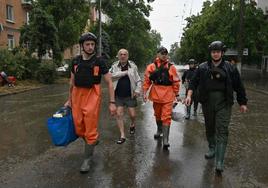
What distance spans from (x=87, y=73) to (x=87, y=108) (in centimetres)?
50

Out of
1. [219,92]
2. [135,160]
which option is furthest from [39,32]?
[219,92]

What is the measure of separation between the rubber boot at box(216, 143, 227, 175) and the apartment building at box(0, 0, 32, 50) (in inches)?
1230

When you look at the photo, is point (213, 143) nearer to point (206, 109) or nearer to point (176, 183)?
point (206, 109)

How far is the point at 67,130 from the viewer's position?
20.2 ft

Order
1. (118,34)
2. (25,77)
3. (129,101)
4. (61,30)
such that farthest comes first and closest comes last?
(118,34)
(61,30)
(25,77)
(129,101)

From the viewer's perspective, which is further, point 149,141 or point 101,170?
point 149,141

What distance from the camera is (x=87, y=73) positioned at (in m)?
6.08

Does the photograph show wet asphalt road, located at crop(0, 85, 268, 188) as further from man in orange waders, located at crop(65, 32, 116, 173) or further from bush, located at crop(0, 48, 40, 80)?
bush, located at crop(0, 48, 40, 80)

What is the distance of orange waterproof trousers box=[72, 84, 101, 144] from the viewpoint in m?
6.06

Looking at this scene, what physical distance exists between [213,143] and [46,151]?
115 inches

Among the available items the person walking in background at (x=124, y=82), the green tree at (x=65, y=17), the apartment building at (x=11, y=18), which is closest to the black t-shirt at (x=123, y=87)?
the person walking in background at (x=124, y=82)

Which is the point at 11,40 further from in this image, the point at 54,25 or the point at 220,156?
the point at 220,156

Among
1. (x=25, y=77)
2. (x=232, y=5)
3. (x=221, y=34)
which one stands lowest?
(x=25, y=77)

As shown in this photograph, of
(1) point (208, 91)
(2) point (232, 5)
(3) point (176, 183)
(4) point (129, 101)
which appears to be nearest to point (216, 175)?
(3) point (176, 183)
